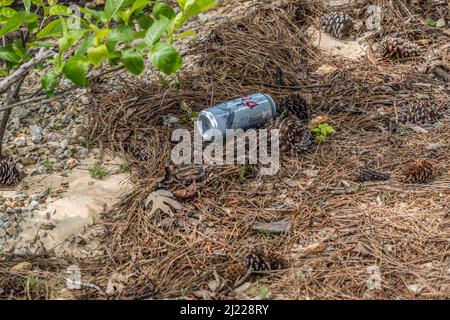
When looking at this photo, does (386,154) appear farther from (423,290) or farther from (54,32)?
(54,32)

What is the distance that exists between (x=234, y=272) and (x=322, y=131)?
1.28 m

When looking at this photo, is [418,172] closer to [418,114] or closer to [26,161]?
[418,114]

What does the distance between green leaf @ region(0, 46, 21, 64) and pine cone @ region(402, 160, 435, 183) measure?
2015 mm

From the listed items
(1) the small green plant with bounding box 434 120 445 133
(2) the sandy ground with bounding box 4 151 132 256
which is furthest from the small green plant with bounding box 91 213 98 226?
(1) the small green plant with bounding box 434 120 445 133

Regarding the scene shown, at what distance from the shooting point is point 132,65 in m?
2.45

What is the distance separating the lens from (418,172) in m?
3.13

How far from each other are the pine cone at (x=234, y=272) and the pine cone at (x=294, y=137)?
102 cm

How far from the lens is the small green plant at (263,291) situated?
99.8 inches

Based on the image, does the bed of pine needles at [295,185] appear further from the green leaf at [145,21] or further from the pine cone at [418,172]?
the green leaf at [145,21]

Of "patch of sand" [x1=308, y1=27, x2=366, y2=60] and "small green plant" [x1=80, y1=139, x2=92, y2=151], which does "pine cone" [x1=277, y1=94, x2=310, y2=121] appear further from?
"small green plant" [x1=80, y1=139, x2=92, y2=151]

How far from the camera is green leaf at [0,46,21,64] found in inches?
115

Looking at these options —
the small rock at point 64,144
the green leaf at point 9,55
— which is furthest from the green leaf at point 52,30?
the small rock at point 64,144
